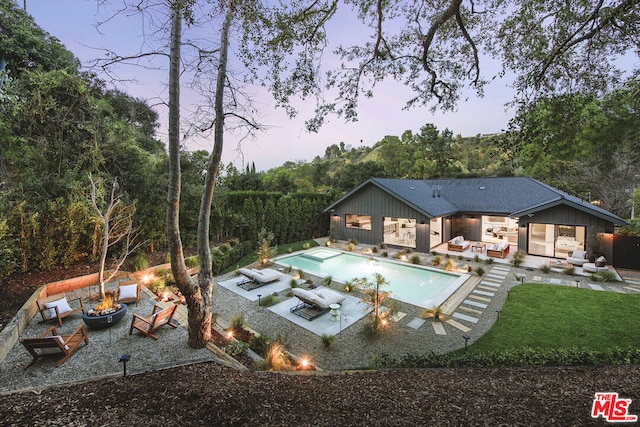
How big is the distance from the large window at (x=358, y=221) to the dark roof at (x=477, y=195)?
143cm

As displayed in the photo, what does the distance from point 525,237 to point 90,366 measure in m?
17.3

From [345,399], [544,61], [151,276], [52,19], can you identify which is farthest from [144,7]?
[151,276]

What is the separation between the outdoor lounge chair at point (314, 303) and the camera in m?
7.54

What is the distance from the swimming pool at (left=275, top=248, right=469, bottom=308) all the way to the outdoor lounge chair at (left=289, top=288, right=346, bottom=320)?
2340 millimetres

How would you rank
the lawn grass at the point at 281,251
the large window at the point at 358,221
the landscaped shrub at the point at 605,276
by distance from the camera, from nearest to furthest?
the landscaped shrub at the point at 605,276, the lawn grass at the point at 281,251, the large window at the point at 358,221

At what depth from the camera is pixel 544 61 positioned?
557 centimetres

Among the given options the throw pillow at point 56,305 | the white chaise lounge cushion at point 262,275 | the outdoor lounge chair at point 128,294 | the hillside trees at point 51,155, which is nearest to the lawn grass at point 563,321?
the white chaise lounge cushion at point 262,275

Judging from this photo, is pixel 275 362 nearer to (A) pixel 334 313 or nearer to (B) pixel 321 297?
(A) pixel 334 313

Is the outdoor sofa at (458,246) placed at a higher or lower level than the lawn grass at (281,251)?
higher

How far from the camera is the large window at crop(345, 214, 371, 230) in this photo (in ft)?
58.8

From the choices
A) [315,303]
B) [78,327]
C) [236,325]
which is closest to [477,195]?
[315,303]

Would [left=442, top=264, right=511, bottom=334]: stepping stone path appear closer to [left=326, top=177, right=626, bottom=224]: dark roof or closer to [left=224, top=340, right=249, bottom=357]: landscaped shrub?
[left=326, top=177, right=626, bottom=224]: dark roof

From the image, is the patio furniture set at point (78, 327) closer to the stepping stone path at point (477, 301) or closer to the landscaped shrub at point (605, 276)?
the stepping stone path at point (477, 301)

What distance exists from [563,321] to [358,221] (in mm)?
12215
